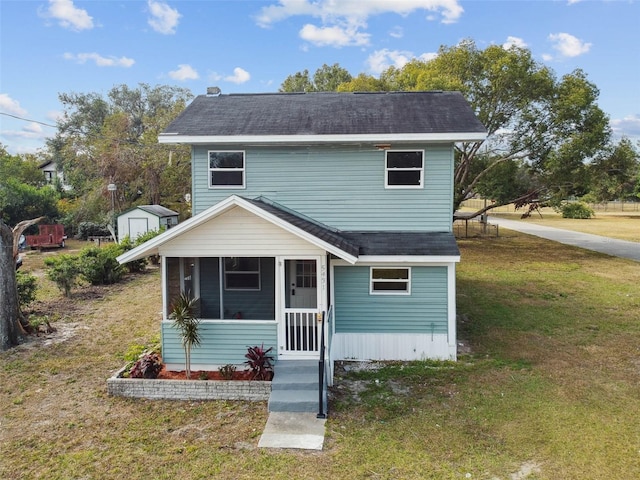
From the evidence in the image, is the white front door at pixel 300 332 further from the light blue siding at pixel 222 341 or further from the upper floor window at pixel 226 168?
the upper floor window at pixel 226 168

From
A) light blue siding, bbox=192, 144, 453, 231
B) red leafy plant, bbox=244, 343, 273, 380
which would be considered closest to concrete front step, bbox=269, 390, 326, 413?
red leafy plant, bbox=244, 343, 273, 380

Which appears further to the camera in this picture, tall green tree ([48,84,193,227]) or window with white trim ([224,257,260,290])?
tall green tree ([48,84,193,227])

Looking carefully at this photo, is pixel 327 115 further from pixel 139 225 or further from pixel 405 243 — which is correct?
pixel 139 225

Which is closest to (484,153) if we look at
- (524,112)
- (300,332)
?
(524,112)

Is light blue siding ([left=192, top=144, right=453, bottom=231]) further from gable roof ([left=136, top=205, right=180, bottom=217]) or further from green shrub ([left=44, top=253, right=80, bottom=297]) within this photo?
gable roof ([left=136, top=205, right=180, bottom=217])

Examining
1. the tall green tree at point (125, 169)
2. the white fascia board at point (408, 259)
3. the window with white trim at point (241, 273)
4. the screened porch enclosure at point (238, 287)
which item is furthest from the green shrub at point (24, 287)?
the tall green tree at point (125, 169)

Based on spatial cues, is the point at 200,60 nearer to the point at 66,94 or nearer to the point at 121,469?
the point at 121,469
